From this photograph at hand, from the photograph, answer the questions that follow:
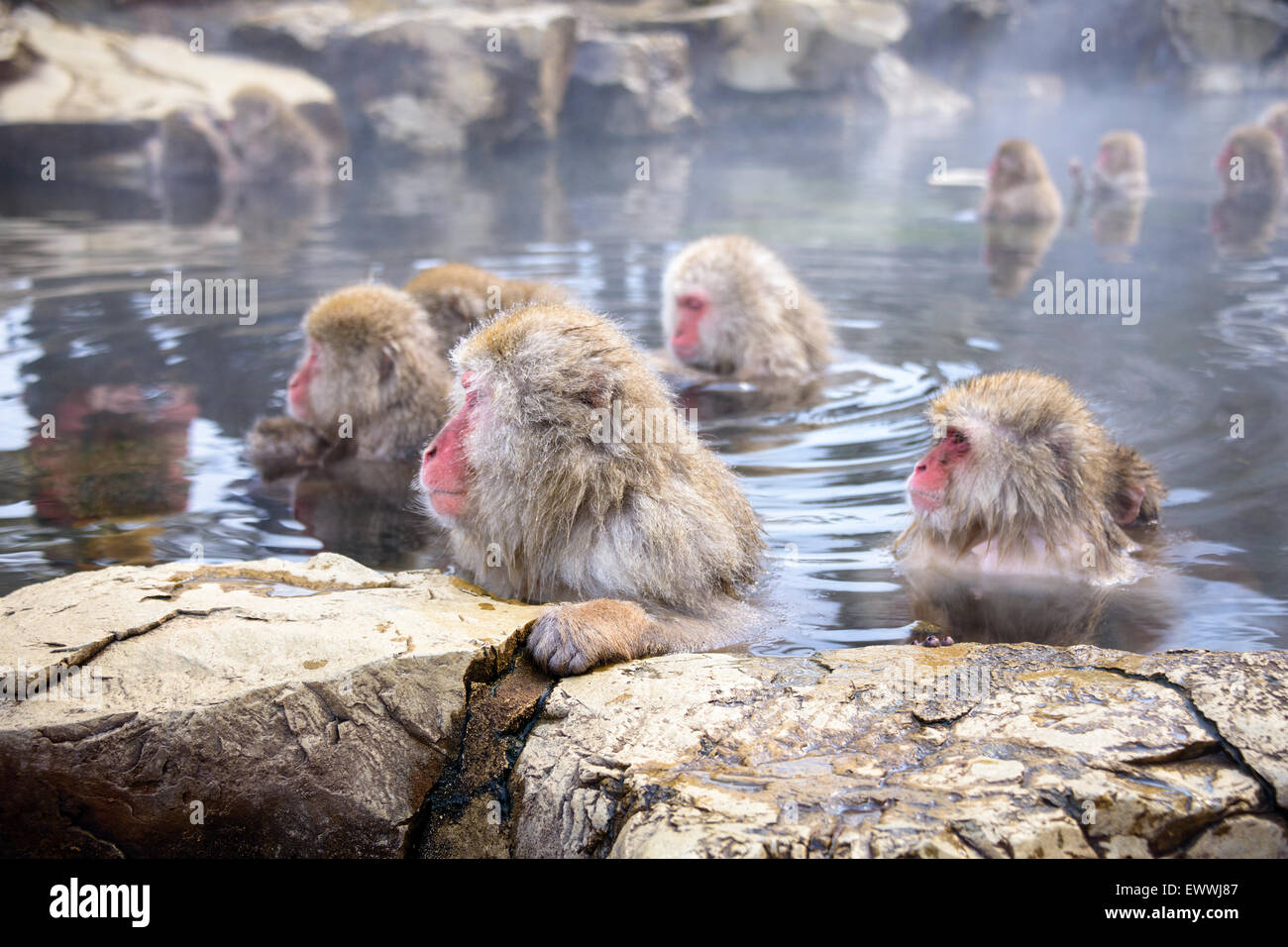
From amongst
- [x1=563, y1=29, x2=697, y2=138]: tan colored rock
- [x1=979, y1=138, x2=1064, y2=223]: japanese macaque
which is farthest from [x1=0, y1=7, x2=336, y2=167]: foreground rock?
[x1=979, y1=138, x2=1064, y2=223]: japanese macaque

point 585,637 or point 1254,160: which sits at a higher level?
point 1254,160

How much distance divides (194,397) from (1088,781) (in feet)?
16.8

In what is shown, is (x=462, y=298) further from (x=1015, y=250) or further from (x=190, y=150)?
(x=190, y=150)

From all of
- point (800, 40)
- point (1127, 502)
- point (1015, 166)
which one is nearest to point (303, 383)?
point (1127, 502)

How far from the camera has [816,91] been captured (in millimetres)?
22844

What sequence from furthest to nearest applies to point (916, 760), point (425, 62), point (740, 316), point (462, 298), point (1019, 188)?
1. point (425, 62)
2. point (1019, 188)
3. point (740, 316)
4. point (462, 298)
5. point (916, 760)

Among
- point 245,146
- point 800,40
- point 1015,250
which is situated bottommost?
point 1015,250

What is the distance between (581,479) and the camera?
3104mm

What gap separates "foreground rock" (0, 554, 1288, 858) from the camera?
213cm

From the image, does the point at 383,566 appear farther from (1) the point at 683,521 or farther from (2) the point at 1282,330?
(2) the point at 1282,330

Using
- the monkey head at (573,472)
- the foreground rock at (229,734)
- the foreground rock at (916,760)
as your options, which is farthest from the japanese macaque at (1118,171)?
the foreground rock at (229,734)

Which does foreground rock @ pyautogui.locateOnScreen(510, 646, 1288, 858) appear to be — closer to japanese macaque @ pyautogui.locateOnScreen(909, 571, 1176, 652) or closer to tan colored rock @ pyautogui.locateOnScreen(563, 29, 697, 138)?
japanese macaque @ pyautogui.locateOnScreen(909, 571, 1176, 652)

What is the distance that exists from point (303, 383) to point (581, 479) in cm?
250

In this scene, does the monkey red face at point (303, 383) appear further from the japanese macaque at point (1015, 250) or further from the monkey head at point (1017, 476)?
the japanese macaque at point (1015, 250)
